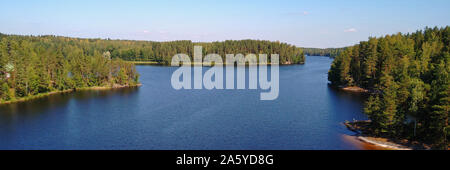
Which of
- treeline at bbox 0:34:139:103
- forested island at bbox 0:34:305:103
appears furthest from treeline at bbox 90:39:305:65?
treeline at bbox 0:34:139:103

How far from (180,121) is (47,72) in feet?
140

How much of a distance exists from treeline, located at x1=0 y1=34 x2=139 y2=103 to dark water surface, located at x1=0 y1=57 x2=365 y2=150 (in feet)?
14.4

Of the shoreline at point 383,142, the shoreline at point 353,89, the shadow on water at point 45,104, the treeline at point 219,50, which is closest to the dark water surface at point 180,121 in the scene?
the shadow on water at point 45,104

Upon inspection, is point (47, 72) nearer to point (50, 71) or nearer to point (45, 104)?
point (50, 71)

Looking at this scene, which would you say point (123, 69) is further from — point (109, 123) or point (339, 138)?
point (339, 138)

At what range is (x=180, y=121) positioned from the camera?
136 ft

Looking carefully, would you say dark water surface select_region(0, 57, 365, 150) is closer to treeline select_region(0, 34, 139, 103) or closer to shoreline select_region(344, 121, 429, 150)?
shoreline select_region(344, 121, 429, 150)

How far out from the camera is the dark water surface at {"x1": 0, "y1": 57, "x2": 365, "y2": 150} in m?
33.1

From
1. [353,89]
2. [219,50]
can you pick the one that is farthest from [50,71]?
[219,50]

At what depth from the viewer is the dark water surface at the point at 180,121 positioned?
33094 mm

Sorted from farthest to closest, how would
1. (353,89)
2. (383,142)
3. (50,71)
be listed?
(353,89)
(50,71)
(383,142)

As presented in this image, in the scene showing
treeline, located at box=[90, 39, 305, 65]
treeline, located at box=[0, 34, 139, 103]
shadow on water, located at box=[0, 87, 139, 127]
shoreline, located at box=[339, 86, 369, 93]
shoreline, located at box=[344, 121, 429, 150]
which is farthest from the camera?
treeline, located at box=[90, 39, 305, 65]

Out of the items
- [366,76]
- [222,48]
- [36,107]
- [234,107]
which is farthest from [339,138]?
[222,48]

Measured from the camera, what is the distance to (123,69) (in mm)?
76625
